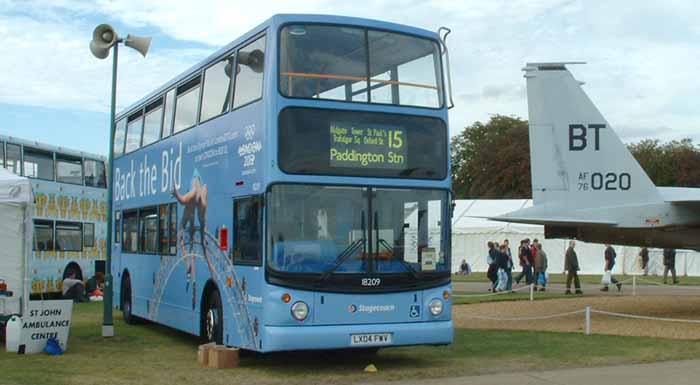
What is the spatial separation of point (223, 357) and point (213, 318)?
0.95m

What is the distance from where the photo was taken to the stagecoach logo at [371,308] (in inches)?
431

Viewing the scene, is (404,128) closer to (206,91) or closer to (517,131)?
(206,91)

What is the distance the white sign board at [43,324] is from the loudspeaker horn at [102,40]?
4802 millimetres

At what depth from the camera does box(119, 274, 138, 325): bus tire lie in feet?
59.2

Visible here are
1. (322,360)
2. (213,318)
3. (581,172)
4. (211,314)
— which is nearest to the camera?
(213,318)

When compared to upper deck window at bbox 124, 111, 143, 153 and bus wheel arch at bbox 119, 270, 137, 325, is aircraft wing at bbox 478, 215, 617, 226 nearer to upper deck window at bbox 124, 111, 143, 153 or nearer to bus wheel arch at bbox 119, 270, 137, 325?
upper deck window at bbox 124, 111, 143, 153

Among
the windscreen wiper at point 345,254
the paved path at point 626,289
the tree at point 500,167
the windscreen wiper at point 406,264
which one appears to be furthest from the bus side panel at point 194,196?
the tree at point 500,167

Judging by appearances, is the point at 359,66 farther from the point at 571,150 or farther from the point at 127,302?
the point at 571,150

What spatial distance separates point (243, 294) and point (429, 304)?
2445 millimetres

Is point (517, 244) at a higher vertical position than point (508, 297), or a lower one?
higher

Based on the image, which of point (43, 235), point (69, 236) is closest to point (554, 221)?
point (43, 235)

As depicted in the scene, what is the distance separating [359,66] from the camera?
37.3 feet

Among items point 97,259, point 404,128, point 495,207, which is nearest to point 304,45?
point 404,128

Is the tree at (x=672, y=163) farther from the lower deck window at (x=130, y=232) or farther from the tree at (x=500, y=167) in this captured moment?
the lower deck window at (x=130, y=232)
